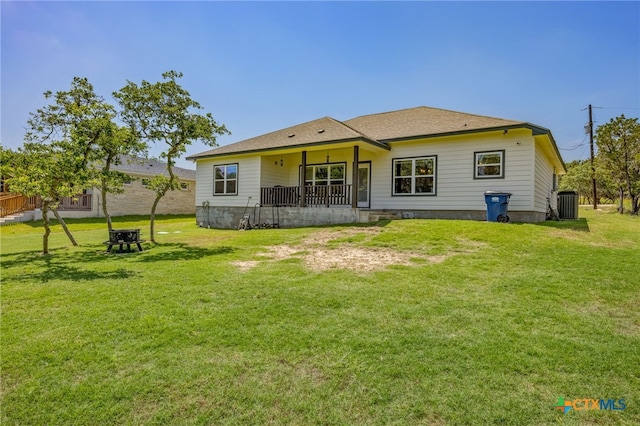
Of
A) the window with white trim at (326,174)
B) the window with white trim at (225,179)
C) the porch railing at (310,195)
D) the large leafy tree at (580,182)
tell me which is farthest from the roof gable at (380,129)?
the large leafy tree at (580,182)

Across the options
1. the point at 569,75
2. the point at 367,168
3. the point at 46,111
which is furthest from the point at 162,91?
the point at 569,75

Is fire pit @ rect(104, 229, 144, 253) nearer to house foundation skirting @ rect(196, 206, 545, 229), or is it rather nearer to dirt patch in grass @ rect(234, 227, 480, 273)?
dirt patch in grass @ rect(234, 227, 480, 273)

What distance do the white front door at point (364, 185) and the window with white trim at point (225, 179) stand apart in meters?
6.31

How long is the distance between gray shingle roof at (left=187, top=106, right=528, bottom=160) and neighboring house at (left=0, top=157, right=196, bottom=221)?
6.38 meters

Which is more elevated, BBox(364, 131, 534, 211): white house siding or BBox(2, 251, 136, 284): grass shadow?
BBox(364, 131, 534, 211): white house siding

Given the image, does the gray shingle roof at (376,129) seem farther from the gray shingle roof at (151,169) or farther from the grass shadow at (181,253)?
the gray shingle roof at (151,169)

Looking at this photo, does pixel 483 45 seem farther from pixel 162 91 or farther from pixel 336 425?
pixel 336 425

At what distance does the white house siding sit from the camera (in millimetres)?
11461

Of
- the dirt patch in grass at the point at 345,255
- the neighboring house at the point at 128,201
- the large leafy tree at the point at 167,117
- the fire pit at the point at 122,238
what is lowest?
the dirt patch in grass at the point at 345,255

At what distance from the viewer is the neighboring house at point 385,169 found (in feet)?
38.6

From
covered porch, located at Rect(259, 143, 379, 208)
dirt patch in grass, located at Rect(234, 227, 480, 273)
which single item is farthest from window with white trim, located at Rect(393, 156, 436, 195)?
dirt patch in grass, located at Rect(234, 227, 480, 273)

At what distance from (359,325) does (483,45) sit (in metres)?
12.6

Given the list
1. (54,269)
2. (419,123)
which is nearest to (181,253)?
(54,269)

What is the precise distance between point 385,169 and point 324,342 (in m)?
11.7
